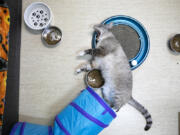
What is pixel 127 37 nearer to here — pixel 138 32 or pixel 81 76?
pixel 138 32

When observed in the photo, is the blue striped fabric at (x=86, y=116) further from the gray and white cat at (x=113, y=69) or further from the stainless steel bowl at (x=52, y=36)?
the stainless steel bowl at (x=52, y=36)

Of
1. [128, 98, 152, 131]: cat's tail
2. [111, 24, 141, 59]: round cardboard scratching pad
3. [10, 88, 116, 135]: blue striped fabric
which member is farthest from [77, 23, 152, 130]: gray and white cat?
[10, 88, 116, 135]: blue striped fabric

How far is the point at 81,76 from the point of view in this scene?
4.93 ft

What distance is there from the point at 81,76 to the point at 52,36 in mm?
506

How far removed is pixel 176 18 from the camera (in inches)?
63.8

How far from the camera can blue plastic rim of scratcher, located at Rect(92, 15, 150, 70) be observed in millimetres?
1503

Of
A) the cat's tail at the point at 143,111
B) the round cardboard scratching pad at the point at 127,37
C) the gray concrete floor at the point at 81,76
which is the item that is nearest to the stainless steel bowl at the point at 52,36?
the gray concrete floor at the point at 81,76

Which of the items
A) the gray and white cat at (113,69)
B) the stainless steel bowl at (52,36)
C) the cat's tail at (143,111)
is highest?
the stainless steel bowl at (52,36)

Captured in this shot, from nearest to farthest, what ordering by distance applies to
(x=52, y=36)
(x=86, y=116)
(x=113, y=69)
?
(x=86, y=116) < (x=113, y=69) < (x=52, y=36)

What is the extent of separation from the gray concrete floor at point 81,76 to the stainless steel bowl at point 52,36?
7 cm

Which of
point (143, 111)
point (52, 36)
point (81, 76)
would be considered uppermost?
point (52, 36)

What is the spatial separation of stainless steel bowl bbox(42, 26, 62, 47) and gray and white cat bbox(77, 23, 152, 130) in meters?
0.31

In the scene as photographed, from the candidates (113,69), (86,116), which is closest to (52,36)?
(113,69)

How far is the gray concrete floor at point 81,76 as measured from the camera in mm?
1492
